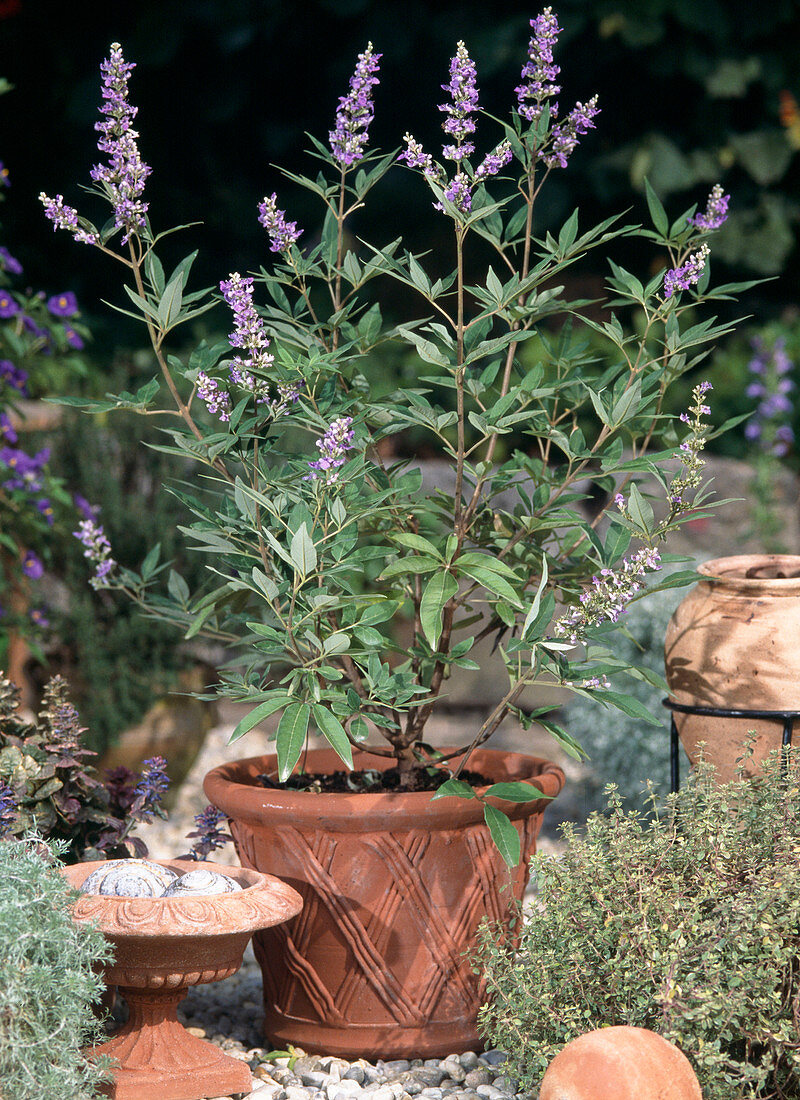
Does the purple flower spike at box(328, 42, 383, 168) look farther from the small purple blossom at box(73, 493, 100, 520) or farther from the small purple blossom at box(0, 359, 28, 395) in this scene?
the small purple blossom at box(73, 493, 100, 520)

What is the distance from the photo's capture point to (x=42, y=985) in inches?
57.5

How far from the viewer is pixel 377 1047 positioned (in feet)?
6.42

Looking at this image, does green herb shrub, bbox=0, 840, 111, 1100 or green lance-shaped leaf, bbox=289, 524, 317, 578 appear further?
green lance-shaped leaf, bbox=289, 524, 317, 578

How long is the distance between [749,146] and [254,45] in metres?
2.45

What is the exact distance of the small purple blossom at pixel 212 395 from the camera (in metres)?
1.75

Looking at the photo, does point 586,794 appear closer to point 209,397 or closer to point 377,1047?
point 377,1047

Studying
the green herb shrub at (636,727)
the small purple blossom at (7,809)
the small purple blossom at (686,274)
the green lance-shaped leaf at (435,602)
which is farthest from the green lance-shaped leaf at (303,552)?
the green herb shrub at (636,727)

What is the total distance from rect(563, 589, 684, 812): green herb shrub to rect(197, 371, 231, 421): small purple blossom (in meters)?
1.94

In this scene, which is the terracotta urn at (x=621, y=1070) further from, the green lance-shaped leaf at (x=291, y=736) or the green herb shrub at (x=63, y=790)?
the green herb shrub at (x=63, y=790)

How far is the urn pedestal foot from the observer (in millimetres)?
1700

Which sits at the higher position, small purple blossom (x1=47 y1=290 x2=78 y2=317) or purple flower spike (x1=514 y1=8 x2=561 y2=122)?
purple flower spike (x1=514 y1=8 x2=561 y2=122)

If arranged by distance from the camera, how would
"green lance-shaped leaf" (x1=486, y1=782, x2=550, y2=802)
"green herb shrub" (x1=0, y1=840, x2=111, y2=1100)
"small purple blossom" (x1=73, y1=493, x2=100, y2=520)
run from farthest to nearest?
"small purple blossom" (x1=73, y1=493, x2=100, y2=520), "green lance-shaped leaf" (x1=486, y1=782, x2=550, y2=802), "green herb shrub" (x1=0, y1=840, x2=111, y2=1100)

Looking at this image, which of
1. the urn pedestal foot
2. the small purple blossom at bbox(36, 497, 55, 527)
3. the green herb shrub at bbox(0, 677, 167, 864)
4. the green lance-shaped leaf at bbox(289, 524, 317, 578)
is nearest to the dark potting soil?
the green herb shrub at bbox(0, 677, 167, 864)

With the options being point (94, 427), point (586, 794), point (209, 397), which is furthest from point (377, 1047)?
point (94, 427)
